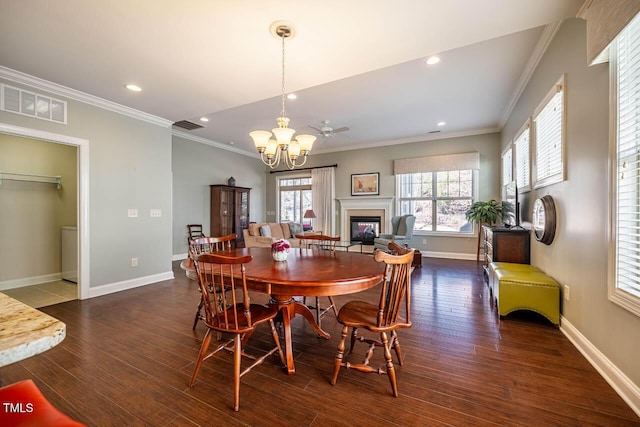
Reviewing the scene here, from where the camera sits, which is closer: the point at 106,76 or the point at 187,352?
the point at 187,352

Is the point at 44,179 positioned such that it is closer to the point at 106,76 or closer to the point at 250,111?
the point at 106,76

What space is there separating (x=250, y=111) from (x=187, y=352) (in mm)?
4005

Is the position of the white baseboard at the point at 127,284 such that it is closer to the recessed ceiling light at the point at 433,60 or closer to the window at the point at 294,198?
the window at the point at 294,198

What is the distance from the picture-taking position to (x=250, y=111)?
4.87 metres

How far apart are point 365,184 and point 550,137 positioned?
15.1 ft

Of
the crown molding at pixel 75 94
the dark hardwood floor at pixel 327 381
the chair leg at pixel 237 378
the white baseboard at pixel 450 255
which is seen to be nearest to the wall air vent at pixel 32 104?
the crown molding at pixel 75 94

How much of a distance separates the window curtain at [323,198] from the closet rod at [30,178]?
17.8 ft

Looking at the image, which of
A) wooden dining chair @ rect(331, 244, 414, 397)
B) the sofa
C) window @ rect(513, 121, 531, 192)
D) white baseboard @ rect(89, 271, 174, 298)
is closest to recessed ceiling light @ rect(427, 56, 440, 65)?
window @ rect(513, 121, 531, 192)

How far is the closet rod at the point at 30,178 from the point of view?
3910mm

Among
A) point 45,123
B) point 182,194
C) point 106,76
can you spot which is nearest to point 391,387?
point 106,76

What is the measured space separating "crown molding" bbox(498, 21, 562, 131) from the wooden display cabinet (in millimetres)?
6223

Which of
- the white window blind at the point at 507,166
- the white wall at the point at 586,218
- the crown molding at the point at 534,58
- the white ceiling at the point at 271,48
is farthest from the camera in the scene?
the white window blind at the point at 507,166

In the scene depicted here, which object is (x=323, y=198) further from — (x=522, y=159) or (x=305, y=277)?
(x=305, y=277)

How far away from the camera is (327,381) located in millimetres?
1822
